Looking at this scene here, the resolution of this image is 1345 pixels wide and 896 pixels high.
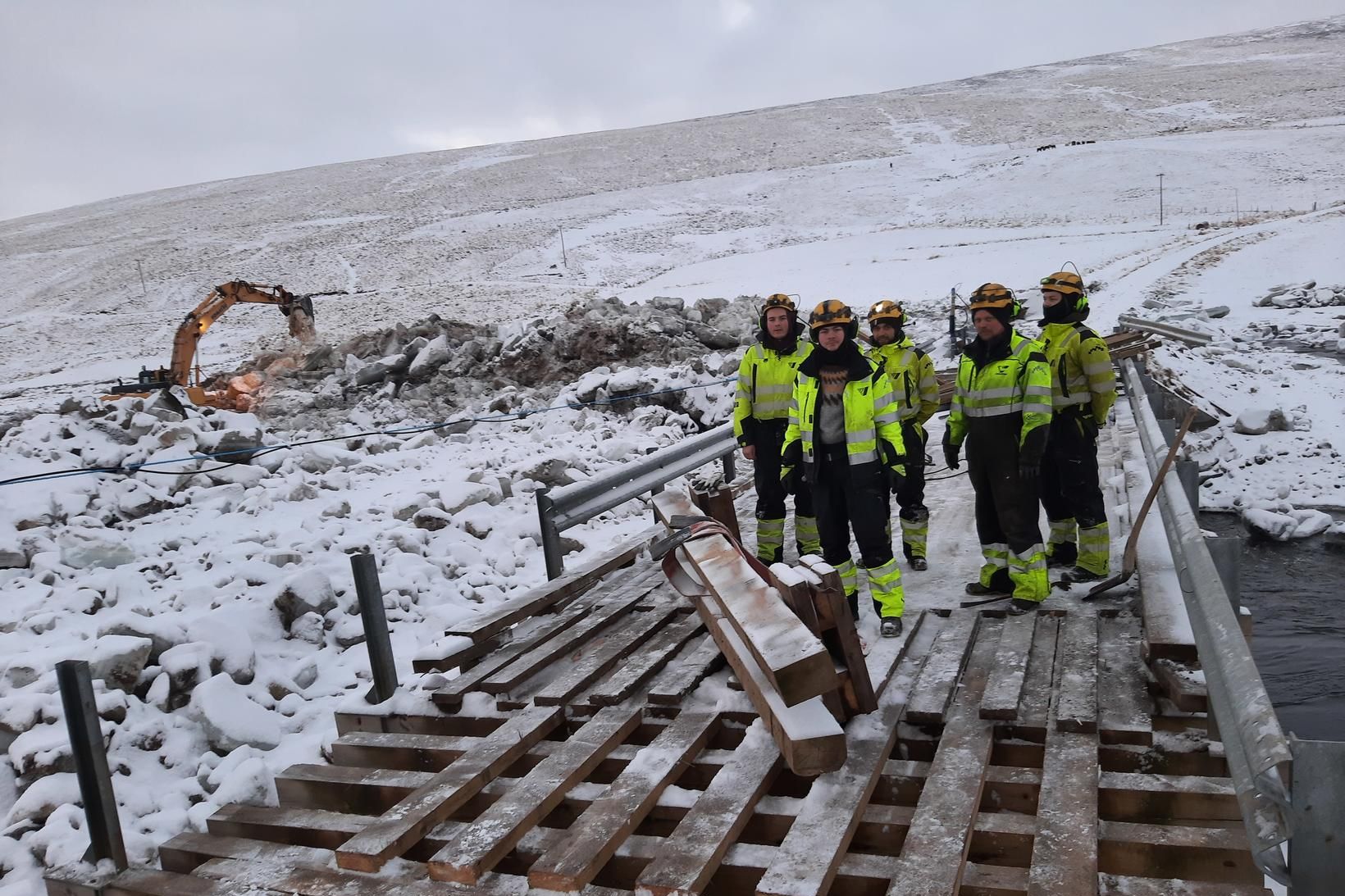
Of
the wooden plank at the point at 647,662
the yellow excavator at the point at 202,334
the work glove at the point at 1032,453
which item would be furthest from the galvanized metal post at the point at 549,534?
the yellow excavator at the point at 202,334

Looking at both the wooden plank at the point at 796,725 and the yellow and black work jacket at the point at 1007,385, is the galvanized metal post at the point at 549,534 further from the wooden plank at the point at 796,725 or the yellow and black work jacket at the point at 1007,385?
the yellow and black work jacket at the point at 1007,385

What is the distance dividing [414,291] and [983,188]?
25.6m

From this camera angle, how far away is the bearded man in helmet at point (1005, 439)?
543 centimetres

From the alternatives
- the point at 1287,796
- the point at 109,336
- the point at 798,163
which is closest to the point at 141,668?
the point at 1287,796

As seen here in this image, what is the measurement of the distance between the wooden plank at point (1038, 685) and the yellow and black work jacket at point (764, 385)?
210 cm

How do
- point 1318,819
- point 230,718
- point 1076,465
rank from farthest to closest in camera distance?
point 1076,465
point 230,718
point 1318,819

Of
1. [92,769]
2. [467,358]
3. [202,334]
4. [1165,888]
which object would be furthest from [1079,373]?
[202,334]

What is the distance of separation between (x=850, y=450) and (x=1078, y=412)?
1.74 meters

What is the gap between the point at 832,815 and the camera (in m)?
3.30

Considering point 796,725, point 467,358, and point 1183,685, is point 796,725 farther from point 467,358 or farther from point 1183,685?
point 467,358

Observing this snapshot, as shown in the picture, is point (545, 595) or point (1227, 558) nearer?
point (1227, 558)

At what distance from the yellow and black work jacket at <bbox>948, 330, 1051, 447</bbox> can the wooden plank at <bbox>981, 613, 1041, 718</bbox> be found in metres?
1.14

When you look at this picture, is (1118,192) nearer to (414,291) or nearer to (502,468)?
(414,291)

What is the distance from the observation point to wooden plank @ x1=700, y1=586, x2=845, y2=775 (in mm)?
3422
